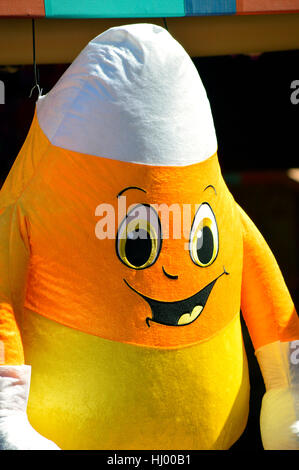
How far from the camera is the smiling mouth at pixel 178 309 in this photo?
5.82ft

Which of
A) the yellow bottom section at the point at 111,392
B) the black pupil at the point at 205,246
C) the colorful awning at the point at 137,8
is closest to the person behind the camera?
the yellow bottom section at the point at 111,392

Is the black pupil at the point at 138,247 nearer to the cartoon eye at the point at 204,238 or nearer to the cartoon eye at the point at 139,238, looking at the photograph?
the cartoon eye at the point at 139,238

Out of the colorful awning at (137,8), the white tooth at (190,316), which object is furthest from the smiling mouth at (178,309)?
the colorful awning at (137,8)

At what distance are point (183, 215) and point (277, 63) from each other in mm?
1710

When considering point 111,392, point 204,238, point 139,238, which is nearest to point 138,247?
point 139,238

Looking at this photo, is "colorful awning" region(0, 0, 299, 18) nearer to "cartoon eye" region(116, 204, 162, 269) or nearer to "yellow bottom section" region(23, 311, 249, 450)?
"cartoon eye" region(116, 204, 162, 269)

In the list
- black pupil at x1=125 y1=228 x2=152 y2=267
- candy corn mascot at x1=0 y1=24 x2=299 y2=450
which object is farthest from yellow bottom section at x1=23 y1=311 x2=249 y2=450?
black pupil at x1=125 y1=228 x2=152 y2=267

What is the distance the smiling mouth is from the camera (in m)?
1.77

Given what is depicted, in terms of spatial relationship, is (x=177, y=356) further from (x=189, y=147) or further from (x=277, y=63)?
(x=277, y=63)

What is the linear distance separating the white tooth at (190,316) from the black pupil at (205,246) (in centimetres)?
12

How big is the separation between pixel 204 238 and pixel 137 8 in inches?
27.9

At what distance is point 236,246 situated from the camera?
6.44ft

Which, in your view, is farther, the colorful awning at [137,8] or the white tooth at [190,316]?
the colorful awning at [137,8]

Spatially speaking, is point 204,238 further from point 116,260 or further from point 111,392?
point 111,392
